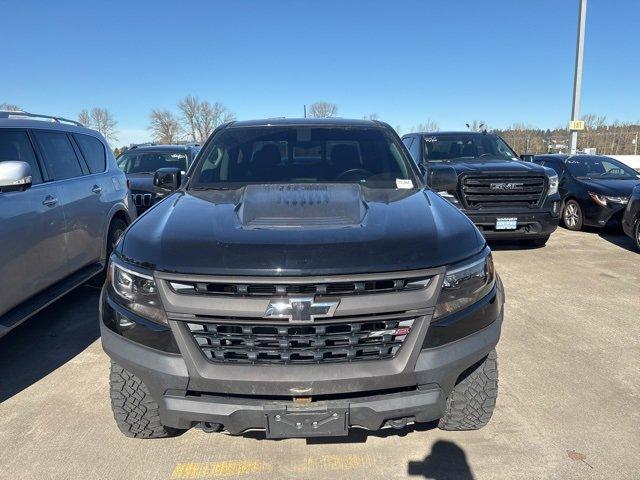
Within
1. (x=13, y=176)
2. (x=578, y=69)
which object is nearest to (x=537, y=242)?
(x=13, y=176)

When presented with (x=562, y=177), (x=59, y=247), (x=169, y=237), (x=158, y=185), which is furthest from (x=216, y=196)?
(x=562, y=177)

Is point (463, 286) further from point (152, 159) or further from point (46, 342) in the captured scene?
point (152, 159)

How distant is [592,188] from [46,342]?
30.6 ft

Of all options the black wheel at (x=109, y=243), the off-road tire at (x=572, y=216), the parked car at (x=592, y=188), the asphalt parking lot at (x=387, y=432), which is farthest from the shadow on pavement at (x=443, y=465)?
the off-road tire at (x=572, y=216)

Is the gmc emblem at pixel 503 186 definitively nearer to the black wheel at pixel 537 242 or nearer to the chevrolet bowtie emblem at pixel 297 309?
the black wheel at pixel 537 242

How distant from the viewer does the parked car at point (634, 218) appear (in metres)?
7.70

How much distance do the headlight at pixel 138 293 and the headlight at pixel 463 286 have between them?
4.13 ft

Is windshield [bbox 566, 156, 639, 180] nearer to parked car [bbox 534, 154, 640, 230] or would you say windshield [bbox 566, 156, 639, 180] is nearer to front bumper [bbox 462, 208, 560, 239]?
parked car [bbox 534, 154, 640, 230]

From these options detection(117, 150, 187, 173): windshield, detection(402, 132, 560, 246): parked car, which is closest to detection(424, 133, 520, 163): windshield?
detection(402, 132, 560, 246): parked car

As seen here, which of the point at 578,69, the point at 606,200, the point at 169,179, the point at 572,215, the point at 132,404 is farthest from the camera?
the point at 578,69

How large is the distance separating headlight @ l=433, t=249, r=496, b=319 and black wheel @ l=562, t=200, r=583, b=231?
8.35m

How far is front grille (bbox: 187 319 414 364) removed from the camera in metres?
2.14

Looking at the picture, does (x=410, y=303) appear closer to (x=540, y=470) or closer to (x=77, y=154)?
(x=540, y=470)

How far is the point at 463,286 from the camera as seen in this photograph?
230cm
